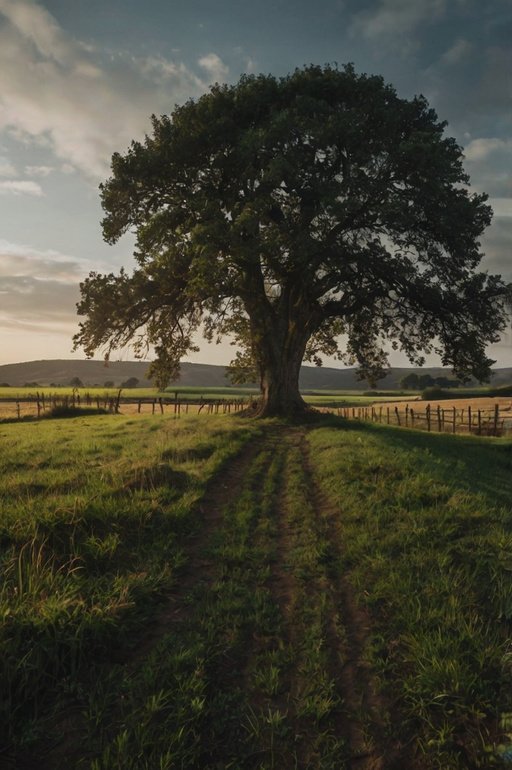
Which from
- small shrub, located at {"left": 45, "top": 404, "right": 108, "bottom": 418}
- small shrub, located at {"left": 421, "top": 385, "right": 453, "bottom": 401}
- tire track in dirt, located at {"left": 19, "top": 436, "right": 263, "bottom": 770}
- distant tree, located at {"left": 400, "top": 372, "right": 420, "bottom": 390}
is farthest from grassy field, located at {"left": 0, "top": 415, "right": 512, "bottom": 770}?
distant tree, located at {"left": 400, "top": 372, "right": 420, "bottom": 390}

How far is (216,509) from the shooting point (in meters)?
8.82

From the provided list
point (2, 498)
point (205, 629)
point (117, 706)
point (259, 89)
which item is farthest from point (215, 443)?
point (259, 89)

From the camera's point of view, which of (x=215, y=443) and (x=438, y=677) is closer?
(x=438, y=677)

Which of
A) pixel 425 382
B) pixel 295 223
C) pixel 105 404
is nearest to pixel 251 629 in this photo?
pixel 295 223

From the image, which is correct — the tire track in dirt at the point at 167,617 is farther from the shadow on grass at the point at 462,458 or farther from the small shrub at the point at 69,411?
the small shrub at the point at 69,411

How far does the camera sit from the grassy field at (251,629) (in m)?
3.26

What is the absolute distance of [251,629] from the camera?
4.68 meters

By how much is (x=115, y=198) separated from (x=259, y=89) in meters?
9.81

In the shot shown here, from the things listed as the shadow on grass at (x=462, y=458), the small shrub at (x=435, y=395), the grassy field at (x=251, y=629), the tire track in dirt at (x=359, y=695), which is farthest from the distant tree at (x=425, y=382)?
the tire track in dirt at (x=359, y=695)

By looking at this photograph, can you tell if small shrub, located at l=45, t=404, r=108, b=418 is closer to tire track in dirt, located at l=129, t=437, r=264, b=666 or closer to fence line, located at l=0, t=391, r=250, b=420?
fence line, located at l=0, t=391, r=250, b=420

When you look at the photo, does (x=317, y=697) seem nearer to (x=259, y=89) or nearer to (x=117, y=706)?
(x=117, y=706)

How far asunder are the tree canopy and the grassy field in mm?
15170

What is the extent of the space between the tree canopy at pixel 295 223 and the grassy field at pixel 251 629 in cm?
1517

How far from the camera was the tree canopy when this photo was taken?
20.7m
